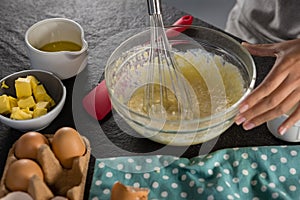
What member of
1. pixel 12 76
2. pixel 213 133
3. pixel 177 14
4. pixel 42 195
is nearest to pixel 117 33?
pixel 177 14

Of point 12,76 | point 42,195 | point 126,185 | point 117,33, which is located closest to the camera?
point 42,195

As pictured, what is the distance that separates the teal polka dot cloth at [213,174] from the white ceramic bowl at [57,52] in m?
0.23

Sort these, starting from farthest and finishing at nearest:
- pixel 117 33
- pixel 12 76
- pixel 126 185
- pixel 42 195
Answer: pixel 117 33 → pixel 12 76 → pixel 126 185 → pixel 42 195

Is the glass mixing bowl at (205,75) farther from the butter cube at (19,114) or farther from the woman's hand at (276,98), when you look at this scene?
the butter cube at (19,114)

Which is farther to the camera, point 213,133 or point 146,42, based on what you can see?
point 146,42

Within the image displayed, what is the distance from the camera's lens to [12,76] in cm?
112

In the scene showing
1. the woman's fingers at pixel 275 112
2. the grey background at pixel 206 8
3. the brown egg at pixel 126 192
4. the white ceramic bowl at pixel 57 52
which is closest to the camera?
the brown egg at pixel 126 192

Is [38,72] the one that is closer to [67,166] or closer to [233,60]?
[67,166]

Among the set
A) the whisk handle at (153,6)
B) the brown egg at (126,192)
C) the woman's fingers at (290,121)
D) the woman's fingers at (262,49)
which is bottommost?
the brown egg at (126,192)

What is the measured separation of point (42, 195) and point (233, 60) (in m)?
0.46

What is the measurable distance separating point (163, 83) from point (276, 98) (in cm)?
22

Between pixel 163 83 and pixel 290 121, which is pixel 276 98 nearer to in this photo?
pixel 290 121

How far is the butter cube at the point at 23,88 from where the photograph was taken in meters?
1.08

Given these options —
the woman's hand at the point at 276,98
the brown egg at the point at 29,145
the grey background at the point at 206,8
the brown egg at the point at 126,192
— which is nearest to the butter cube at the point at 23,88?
the brown egg at the point at 29,145
